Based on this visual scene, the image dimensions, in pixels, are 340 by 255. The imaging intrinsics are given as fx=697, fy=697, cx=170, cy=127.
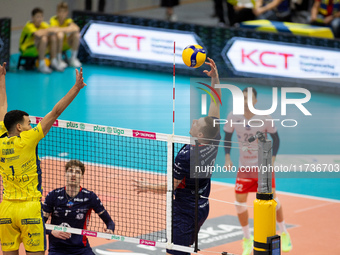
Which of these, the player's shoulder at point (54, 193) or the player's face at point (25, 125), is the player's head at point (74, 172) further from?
the player's face at point (25, 125)

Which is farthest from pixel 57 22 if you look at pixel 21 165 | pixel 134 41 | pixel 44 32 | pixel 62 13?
pixel 21 165

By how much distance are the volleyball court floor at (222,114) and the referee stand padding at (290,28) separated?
2.52 m

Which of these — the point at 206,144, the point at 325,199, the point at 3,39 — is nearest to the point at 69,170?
the point at 206,144

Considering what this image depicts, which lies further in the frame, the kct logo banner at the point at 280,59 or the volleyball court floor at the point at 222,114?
the kct logo banner at the point at 280,59

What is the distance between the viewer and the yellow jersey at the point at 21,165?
768cm

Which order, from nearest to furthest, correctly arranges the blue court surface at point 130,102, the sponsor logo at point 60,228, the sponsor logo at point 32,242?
the sponsor logo at point 32,242, the sponsor logo at point 60,228, the blue court surface at point 130,102

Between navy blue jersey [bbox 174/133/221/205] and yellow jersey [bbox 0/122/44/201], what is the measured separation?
1611 millimetres

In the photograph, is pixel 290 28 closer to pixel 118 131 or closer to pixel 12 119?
pixel 118 131

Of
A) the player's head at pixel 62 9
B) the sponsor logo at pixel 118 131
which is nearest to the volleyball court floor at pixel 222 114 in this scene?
the sponsor logo at pixel 118 131

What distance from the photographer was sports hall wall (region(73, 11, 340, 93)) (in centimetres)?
1883

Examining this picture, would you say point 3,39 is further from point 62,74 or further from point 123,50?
point 123,50

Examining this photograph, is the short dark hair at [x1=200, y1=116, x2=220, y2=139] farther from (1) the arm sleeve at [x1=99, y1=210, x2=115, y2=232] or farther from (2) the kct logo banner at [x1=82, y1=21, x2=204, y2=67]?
(2) the kct logo banner at [x1=82, y1=21, x2=204, y2=67]

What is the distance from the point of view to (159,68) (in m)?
21.7

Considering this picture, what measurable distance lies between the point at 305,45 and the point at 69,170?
38.8ft
